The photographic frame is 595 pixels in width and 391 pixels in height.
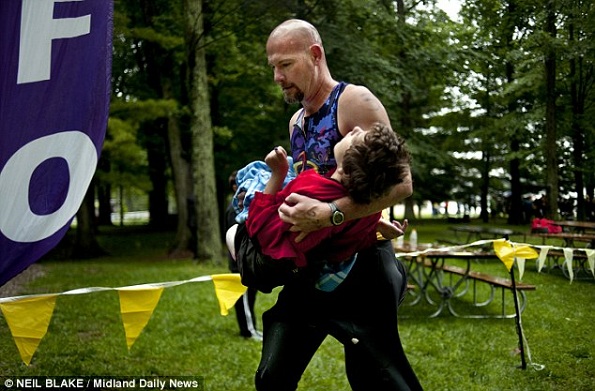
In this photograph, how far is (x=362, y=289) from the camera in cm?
252

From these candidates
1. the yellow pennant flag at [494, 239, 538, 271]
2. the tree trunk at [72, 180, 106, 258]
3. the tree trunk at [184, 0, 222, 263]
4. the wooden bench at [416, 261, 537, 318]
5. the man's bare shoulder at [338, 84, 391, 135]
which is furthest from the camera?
the tree trunk at [72, 180, 106, 258]

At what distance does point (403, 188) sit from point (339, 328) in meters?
0.65

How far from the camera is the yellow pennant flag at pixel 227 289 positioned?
458cm

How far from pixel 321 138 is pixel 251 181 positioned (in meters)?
0.33

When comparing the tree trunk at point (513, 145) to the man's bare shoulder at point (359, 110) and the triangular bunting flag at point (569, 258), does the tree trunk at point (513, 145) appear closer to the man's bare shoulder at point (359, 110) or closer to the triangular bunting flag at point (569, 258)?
the triangular bunting flag at point (569, 258)

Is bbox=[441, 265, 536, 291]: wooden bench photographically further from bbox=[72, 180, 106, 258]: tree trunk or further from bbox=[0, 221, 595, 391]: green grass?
bbox=[72, 180, 106, 258]: tree trunk

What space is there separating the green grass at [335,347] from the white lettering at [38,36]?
3.19 meters

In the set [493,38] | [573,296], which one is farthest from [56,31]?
[573,296]

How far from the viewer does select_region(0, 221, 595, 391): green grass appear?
15.1 ft

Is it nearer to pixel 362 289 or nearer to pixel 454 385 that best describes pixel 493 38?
pixel 454 385

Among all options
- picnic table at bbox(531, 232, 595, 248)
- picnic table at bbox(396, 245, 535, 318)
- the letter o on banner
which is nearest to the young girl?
the letter o on banner

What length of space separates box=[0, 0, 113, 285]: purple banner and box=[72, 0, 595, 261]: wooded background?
2868 millimetres

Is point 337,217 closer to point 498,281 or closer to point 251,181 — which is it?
point 251,181

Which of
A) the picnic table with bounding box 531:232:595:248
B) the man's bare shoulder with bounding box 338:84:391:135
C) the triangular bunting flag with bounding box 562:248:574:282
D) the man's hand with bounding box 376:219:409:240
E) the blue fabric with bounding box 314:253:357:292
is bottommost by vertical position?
the triangular bunting flag with bounding box 562:248:574:282
